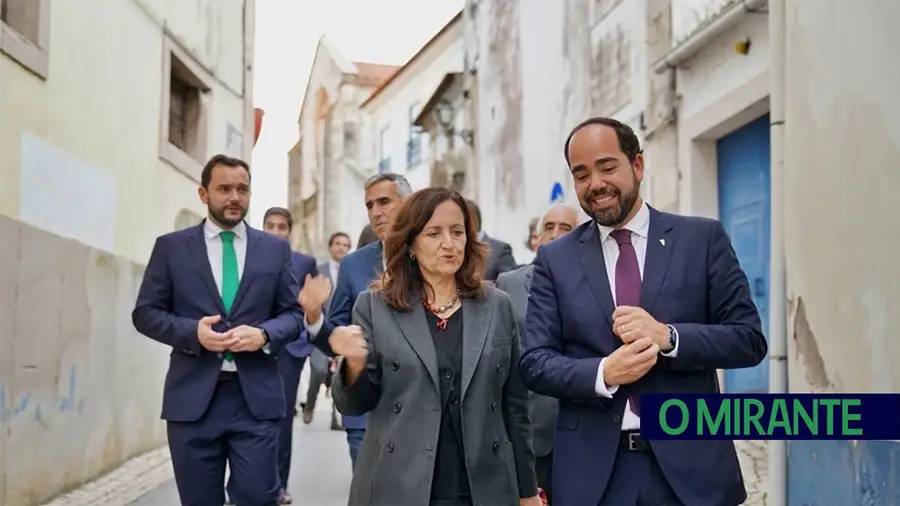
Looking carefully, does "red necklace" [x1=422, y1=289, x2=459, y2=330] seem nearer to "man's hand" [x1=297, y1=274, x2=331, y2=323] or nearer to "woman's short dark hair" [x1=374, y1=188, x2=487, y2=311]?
"woman's short dark hair" [x1=374, y1=188, x2=487, y2=311]

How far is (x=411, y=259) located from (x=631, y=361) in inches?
42.4

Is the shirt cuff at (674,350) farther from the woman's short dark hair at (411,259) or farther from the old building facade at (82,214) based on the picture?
the old building facade at (82,214)

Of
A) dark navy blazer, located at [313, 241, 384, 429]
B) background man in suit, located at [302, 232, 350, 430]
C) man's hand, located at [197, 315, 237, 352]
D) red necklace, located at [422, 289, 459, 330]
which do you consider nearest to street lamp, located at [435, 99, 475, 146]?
background man in suit, located at [302, 232, 350, 430]

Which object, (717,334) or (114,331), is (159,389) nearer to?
(114,331)

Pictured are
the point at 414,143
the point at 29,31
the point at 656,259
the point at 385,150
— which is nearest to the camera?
the point at 656,259

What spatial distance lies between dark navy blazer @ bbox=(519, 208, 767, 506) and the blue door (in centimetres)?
647

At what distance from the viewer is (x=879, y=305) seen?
520cm

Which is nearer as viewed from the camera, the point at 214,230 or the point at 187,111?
the point at 214,230

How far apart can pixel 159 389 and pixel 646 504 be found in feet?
29.2

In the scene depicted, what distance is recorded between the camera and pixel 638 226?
3426mm

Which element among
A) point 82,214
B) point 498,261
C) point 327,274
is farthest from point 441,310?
point 327,274

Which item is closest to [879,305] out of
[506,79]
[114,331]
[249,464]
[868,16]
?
[868,16]

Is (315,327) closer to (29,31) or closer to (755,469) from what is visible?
(29,31)

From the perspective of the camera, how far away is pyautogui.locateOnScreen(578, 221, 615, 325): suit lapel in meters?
3.30
